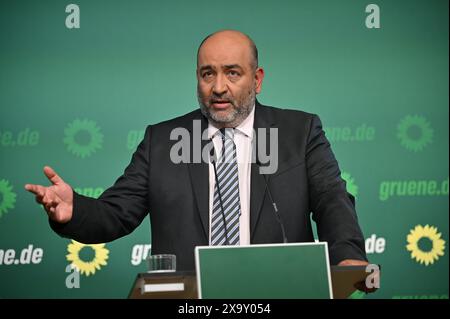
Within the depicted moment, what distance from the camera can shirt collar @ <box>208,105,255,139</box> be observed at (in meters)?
3.16

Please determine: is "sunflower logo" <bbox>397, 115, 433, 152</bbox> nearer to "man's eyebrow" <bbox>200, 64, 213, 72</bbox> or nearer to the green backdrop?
the green backdrop

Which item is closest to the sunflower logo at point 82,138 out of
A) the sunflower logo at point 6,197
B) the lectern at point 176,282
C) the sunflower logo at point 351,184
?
the sunflower logo at point 6,197

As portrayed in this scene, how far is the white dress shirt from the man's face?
0.05m

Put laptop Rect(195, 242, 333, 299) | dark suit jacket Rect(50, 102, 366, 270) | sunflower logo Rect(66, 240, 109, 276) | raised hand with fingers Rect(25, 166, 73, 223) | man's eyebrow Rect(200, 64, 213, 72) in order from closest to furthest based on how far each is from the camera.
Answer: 1. laptop Rect(195, 242, 333, 299)
2. raised hand with fingers Rect(25, 166, 73, 223)
3. dark suit jacket Rect(50, 102, 366, 270)
4. man's eyebrow Rect(200, 64, 213, 72)
5. sunflower logo Rect(66, 240, 109, 276)

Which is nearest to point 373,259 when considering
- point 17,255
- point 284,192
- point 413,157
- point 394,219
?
point 394,219

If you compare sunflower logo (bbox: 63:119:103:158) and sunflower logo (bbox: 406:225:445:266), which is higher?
sunflower logo (bbox: 63:119:103:158)

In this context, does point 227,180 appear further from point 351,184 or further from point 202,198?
point 351,184

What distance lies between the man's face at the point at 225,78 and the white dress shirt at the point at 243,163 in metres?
0.05

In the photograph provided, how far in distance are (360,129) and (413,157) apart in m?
0.35

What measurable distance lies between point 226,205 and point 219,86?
0.50m

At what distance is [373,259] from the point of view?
171 inches

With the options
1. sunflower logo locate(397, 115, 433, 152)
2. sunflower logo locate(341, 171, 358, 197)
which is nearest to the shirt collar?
sunflower logo locate(341, 171, 358, 197)

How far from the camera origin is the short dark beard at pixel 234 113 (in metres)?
3.14
